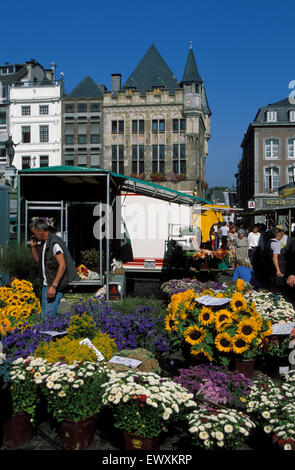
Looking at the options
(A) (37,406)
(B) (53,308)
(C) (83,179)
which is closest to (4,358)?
(A) (37,406)

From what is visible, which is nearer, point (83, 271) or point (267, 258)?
point (83, 271)

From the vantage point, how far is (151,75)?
5038 centimetres

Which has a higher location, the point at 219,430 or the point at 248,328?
the point at 248,328

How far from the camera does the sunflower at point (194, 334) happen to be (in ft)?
15.5

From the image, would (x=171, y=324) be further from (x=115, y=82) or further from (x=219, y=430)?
(x=115, y=82)

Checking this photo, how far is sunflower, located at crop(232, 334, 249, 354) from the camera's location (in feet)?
15.1

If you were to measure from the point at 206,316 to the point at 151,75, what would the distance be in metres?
49.1

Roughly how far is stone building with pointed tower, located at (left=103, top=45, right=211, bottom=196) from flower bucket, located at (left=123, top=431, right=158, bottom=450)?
43.4 meters

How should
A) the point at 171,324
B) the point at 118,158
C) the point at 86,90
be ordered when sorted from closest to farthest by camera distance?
1. the point at 171,324
2. the point at 118,158
3. the point at 86,90

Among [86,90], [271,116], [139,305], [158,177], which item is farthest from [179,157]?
[139,305]

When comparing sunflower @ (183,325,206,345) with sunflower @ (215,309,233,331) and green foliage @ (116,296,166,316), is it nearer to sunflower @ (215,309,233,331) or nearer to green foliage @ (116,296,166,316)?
sunflower @ (215,309,233,331)

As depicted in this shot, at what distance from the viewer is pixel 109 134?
48.2 meters

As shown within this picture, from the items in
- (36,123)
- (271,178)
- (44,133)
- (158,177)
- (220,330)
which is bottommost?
(220,330)

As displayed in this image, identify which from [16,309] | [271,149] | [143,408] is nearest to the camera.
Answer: [143,408]
